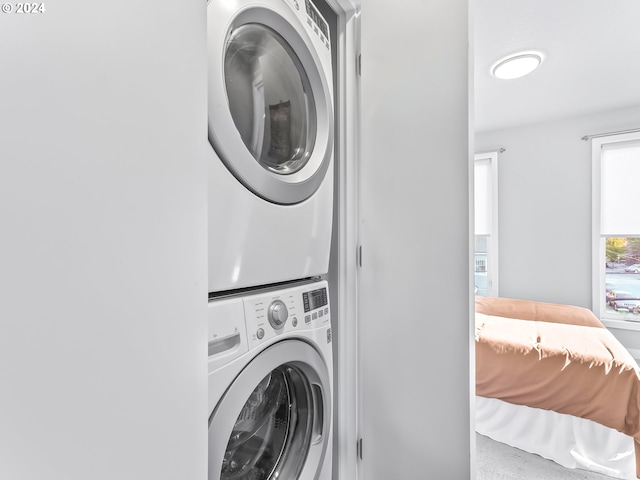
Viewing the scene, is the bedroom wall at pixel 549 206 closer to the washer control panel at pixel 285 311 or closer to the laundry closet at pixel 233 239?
the laundry closet at pixel 233 239

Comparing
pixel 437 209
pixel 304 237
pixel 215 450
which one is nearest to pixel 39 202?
pixel 215 450

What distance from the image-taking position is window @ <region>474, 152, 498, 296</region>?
4.05 m

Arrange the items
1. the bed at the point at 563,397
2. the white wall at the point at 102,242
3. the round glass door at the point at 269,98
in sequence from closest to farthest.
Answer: the white wall at the point at 102,242 < the round glass door at the point at 269,98 < the bed at the point at 563,397

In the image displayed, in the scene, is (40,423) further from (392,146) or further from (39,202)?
(392,146)

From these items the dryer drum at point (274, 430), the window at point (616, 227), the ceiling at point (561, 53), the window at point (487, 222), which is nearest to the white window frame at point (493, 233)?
the window at point (487, 222)

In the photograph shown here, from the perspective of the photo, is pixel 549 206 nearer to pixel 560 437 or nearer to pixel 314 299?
pixel 560 437

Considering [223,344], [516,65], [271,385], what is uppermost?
[516,65]

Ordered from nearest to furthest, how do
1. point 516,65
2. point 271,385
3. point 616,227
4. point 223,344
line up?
point 223,344, point 271,385, point 516,65, point 616,227

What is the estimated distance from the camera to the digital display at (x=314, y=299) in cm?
95

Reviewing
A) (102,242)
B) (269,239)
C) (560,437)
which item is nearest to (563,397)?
(560,437)

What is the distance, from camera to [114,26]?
11.9 inches

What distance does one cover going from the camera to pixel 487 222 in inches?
162

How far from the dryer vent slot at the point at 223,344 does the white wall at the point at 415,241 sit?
57 cm

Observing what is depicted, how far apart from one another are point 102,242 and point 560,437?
2715mm
